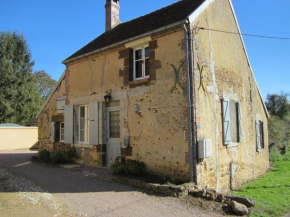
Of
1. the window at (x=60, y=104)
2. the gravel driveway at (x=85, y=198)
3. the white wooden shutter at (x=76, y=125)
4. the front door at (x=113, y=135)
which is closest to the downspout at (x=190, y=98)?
the gravel driveway at (x=85, y=198)

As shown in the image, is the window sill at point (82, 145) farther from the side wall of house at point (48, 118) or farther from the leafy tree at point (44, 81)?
the leafy tree at point (44, 81)

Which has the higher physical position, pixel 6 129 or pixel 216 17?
pixel 216 17

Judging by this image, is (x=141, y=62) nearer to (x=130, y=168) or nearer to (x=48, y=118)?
(x=130, y=168)

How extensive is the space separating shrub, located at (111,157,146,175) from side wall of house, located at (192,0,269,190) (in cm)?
179

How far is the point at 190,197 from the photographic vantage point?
589 centimetres

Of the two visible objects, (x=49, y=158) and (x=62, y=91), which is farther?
(x=62, y=91)

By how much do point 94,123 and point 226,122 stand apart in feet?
16.1

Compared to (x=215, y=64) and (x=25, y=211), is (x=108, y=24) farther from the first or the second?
(x=25, y=211)

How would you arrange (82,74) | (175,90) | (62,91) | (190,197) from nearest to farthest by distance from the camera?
1. (190,197)
2. (175,90)
3. (82,74)
4. (62,91)

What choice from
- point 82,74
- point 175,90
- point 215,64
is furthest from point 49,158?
point 215,64

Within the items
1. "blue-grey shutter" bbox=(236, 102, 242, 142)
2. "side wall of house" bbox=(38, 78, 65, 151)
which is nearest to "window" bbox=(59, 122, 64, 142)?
"side wall of house" bbox=(38, 78, 65, 151)

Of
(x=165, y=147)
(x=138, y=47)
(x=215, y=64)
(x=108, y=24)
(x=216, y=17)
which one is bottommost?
(x=165, y=147)

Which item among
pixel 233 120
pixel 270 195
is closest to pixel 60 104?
pixel 233 120

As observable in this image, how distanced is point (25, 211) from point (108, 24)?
1016 cm
